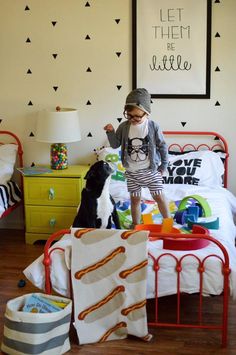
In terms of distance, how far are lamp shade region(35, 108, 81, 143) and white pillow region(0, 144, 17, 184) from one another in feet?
1.20

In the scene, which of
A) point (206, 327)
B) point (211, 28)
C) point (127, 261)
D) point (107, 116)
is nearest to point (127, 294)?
point (127, 261)

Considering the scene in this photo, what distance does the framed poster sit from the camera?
426cm

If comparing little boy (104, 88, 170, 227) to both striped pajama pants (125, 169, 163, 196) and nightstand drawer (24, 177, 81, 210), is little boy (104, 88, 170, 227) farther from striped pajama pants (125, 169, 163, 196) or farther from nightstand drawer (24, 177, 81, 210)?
nightstand drawer (24, 177, 81, 210)

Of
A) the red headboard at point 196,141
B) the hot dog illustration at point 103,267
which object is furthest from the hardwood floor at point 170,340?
the red headboard at point 196,141

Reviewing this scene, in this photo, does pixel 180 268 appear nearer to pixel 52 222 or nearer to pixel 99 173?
pixel 99 173

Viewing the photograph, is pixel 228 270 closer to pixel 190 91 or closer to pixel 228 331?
pixel 228 331

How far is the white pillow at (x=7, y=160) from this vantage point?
4461mm

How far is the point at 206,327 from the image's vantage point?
9.32 feet

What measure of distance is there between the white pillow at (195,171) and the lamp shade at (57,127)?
0.82 m

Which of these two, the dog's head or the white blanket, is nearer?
the white blanket

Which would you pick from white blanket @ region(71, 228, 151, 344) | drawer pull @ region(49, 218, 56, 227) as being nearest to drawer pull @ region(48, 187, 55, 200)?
drawer pull @ region(49, 218, 56, 227)

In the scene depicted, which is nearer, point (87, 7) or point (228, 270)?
point (228, 270)

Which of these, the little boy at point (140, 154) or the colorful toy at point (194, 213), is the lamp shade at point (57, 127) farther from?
the colorful toy at point (194, 213)

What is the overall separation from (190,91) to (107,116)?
0.71 meters
